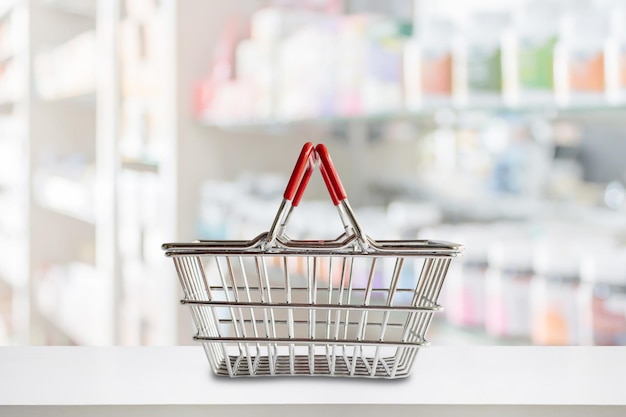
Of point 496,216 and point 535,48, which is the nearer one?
point 535,48

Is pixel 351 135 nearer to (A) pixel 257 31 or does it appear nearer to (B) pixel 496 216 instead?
(A) pixel 257 31

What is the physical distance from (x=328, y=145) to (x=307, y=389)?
1566 mm

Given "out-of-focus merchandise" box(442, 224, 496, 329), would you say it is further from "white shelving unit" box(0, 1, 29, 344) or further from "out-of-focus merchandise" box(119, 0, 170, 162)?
"white shelving unit" box(0, 1, 29, 344)

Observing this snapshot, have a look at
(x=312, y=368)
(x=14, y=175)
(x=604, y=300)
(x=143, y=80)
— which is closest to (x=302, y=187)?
(x=312, y=368)

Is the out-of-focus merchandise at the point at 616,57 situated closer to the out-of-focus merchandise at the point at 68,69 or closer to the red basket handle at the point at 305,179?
the red basket handle at the point at 305,179

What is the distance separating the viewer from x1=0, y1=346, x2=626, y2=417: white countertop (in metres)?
0.42

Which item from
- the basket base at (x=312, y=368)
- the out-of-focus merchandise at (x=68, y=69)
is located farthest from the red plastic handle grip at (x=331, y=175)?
the out-of-focus merchandise at (x=68, y=69)

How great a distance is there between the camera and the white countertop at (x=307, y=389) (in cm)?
42

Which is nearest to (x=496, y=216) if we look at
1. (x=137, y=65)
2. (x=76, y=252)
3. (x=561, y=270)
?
(x=561, y=270)

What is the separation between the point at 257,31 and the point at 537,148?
73 cm

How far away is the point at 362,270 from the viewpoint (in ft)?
4.55

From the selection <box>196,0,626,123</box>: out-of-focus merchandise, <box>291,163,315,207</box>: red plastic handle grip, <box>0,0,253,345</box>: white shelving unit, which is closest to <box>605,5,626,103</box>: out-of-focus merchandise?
<box>196,0,626,123</box>: out-of-focus merchandise

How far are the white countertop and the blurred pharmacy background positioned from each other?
647mm

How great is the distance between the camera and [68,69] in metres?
2.84
